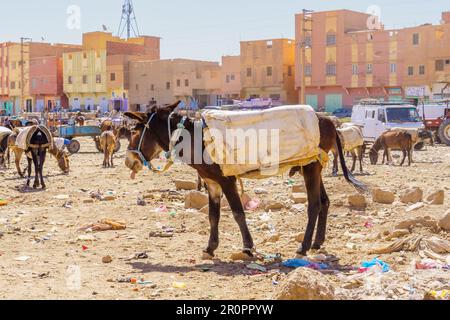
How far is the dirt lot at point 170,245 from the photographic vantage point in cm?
639

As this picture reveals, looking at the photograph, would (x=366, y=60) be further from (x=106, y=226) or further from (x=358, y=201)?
(x=106, y=226)

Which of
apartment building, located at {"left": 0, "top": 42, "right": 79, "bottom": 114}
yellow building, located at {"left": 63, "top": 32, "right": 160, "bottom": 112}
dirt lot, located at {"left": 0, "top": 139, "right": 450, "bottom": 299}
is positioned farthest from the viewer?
apartment building, located at {"left": 0, "top": 42, "right": 79, "bottom": 114}

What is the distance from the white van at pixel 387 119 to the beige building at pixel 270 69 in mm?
41160

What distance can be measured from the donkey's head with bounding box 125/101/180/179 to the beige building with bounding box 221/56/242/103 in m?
63.8

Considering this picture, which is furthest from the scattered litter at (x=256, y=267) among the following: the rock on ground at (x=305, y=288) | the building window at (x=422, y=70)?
the building window at (x=422, y=70)

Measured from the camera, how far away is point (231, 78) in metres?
72.8

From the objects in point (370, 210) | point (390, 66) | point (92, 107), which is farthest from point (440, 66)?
point (370, 210)

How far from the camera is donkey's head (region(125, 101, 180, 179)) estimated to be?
8.20 metres

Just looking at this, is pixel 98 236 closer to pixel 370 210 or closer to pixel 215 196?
pixel 215 196

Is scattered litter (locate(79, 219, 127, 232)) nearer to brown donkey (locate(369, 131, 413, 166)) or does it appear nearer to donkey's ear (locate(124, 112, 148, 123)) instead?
donkey's ear (locate(124, 112, 148, 123))

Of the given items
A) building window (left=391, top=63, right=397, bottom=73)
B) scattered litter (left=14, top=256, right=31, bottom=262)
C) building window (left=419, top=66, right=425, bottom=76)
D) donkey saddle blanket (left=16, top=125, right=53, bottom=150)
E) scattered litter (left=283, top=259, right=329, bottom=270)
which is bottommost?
scattered litter (left=14, top=256, right=31, bottom=262)

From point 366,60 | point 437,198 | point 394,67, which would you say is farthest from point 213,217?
point 366,60

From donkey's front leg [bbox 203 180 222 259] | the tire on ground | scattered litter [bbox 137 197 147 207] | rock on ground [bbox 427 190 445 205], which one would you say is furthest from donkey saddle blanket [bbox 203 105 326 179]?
the tire on ground

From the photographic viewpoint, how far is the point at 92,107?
84.3 meters
